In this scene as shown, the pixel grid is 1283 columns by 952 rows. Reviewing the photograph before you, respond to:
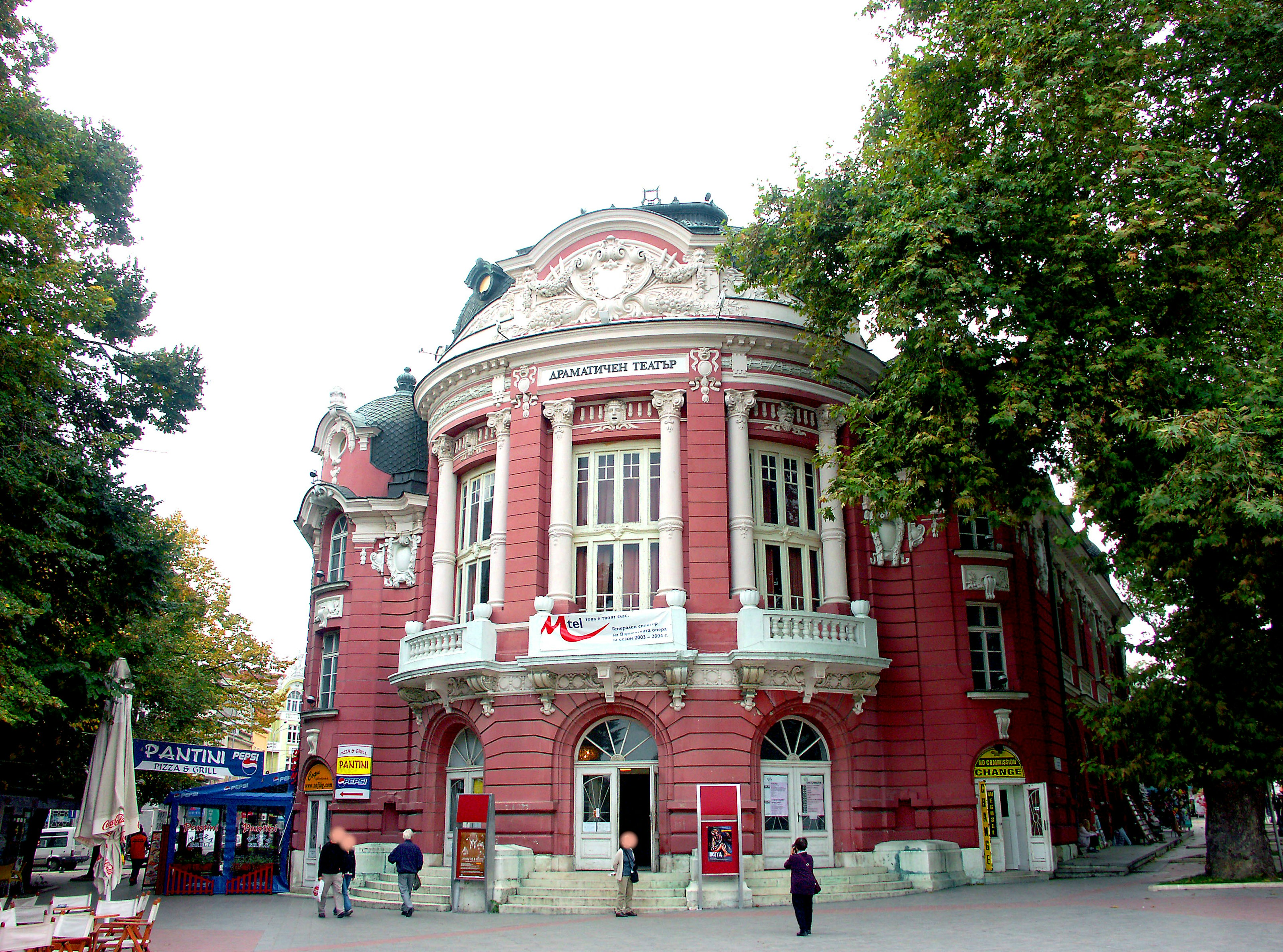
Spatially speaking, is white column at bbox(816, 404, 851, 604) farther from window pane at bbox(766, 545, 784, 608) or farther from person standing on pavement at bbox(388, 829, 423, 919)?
person standing on pavement at bbox(388, 829, 423, 919)

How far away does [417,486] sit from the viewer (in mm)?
30047

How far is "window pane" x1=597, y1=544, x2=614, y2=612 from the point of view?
24219 mm

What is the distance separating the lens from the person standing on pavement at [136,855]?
31.8 meters

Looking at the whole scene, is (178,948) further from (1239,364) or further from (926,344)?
(1239,364)

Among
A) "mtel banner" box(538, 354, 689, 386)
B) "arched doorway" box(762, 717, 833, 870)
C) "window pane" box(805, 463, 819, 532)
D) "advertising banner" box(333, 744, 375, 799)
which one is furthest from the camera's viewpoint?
"advertising banner" box(333, 744, 375, 799)

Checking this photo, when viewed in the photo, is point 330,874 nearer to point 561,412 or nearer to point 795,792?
point 795,792

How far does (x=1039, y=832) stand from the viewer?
80.8ft

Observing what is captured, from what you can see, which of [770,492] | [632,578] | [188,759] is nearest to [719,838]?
[632,578]

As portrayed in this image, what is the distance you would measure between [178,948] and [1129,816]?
135 ft

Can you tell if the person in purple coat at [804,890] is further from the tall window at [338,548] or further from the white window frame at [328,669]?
the tall window at [338,548]

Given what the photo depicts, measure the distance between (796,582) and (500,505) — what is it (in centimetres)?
764

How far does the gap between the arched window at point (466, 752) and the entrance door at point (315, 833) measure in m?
5.20

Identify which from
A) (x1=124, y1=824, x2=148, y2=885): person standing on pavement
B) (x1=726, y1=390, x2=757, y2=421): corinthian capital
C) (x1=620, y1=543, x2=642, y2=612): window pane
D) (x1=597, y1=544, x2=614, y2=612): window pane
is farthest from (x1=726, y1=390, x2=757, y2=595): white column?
(x1=124, y1=824, x2=148, y2=885): person standing on pavement

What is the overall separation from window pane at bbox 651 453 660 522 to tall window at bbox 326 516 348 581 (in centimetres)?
1125
